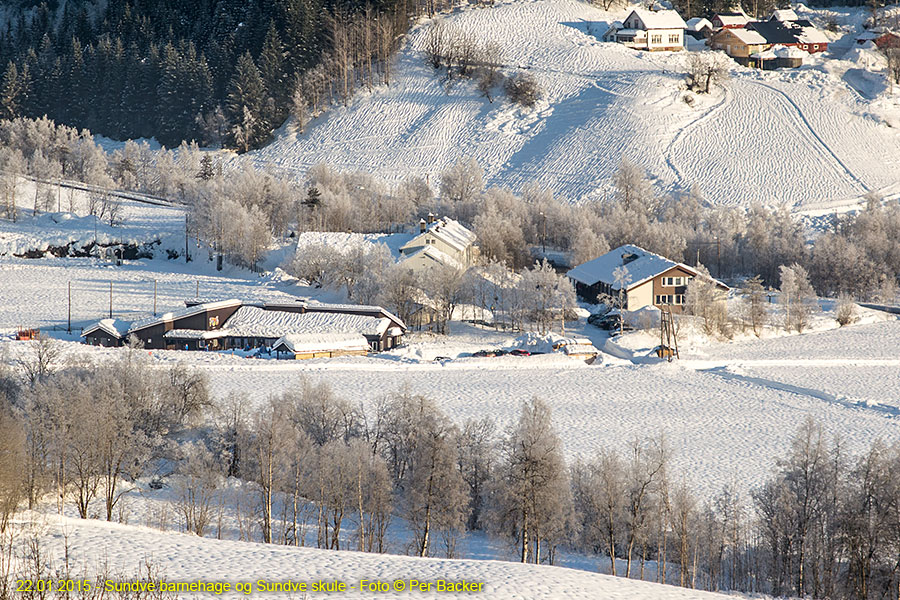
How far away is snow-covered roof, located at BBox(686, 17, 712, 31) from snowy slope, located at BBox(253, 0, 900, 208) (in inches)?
252

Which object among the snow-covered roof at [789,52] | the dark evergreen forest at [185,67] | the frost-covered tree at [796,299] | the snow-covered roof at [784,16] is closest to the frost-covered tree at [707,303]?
the frost-covered tree at [796,299]

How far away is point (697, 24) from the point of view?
82.4 meters

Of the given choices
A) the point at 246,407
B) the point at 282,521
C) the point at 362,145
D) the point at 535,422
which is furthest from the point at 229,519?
the point at 362,145

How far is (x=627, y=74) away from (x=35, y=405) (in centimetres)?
5911

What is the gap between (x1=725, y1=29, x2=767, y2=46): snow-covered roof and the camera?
77562mm

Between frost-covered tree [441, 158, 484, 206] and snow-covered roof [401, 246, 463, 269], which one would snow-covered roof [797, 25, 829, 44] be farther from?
snow-covered roof [401, 246, 463, 269]

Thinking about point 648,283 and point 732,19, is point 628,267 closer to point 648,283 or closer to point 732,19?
point 648,283

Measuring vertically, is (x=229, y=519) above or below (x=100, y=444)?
below

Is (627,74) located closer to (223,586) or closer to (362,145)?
(362,145)

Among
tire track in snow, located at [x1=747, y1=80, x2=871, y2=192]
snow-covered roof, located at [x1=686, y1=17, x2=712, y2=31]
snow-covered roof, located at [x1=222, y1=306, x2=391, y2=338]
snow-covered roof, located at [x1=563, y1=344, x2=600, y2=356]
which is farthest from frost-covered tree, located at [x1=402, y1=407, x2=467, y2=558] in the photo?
snow-covered roof, located at [x1=686, y1=17, x2=712, y2=31]

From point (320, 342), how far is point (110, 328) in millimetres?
7803

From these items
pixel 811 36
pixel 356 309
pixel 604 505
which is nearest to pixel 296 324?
pixel 356 309

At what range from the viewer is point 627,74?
7331 centimetres

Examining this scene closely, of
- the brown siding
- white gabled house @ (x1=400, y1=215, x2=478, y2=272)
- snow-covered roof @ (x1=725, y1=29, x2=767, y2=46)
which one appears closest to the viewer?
the brown siding
